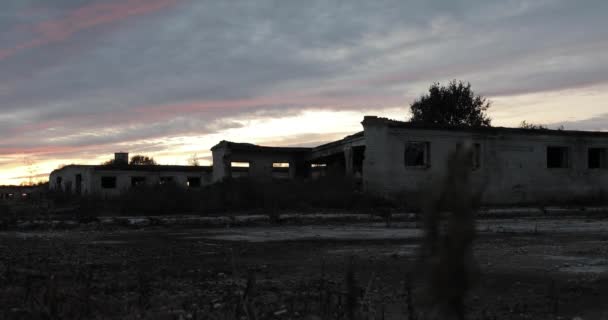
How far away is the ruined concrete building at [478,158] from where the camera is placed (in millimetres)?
26047

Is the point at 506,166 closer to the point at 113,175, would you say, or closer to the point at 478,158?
the point at 478,158

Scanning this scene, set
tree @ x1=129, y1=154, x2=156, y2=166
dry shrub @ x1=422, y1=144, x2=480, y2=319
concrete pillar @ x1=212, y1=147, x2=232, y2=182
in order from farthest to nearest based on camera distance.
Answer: tree @ x1=129, y1=154, x2=156, y2=166 → concrete pillar @ x1=212, y1=147, x2=232, y2=182 → dry shrub @ x1=422, y1=144, x2=480, y2=319

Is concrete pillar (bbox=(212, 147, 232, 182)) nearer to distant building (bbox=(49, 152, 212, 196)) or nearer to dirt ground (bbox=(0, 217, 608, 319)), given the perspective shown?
distant building (bbox=(49, 152, 212, 196))

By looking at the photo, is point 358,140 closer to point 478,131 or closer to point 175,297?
point 478,131

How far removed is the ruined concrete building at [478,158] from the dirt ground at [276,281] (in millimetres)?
16412

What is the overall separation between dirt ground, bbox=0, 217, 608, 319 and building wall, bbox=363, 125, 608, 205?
16.3 m

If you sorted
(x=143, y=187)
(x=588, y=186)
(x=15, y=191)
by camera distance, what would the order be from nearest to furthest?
(x=143, y=187) → (x=588, y=186) → (x=15, y=191)

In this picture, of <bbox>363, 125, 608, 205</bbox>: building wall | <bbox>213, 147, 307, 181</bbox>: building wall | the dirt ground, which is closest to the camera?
the dirt ground

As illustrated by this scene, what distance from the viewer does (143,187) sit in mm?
24625

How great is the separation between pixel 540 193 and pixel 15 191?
68.0 m

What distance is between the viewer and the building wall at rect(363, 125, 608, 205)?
26.0 metres

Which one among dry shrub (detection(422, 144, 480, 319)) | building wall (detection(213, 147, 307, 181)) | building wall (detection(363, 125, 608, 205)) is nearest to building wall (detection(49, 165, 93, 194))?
building wall (detection(213, 147, 307, 181))

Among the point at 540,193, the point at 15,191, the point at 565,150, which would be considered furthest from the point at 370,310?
the point at 15,191

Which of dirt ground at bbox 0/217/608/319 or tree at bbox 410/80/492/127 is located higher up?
tree at bbox 410/80/492/127
